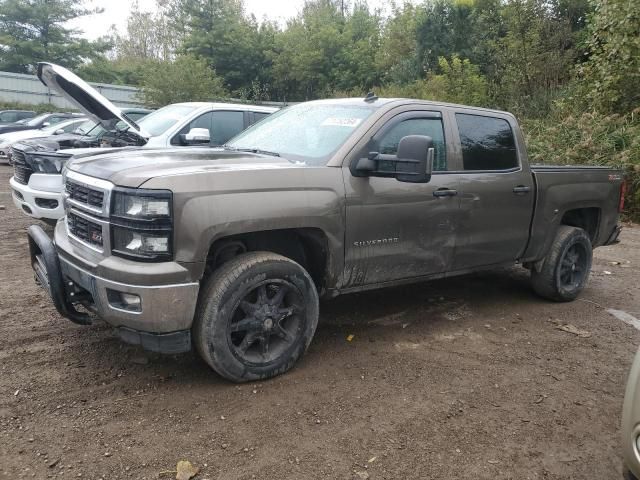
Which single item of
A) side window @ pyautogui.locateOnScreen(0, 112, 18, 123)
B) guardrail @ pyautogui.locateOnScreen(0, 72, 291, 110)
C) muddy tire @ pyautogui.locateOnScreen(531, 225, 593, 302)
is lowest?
muddy tire @ pyautogui.locateOnScreen(531, 225, 593, 302)

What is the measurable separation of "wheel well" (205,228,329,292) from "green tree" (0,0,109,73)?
3341 centimetres

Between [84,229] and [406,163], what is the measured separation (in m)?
2.09

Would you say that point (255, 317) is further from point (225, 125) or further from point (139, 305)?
point (225, 125)

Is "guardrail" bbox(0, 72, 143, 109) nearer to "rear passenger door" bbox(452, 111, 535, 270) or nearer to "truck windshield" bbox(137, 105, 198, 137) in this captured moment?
"truck windshield" bbox(137, 105, 198, 137)

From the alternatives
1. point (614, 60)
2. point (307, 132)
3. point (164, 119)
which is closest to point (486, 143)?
point (307, 132)

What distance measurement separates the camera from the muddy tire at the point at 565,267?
5379 mm

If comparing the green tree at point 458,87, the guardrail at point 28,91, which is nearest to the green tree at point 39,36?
the guardrail at point 28,91

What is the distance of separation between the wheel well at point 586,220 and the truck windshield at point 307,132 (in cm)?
291

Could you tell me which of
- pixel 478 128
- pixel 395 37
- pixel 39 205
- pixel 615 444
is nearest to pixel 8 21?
pixel 395 37

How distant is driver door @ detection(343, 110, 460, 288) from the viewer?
384 cm

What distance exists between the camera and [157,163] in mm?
3346

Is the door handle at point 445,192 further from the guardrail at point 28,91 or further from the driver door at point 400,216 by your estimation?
the guardrail at point 28,91

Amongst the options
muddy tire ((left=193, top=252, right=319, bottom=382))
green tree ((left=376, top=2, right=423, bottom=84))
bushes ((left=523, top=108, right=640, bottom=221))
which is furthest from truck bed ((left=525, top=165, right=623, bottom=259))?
green tree ((left=376, top=2, right=423, bottom=84))

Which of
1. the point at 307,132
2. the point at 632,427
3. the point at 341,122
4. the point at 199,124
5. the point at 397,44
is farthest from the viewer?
the point at 397,44
